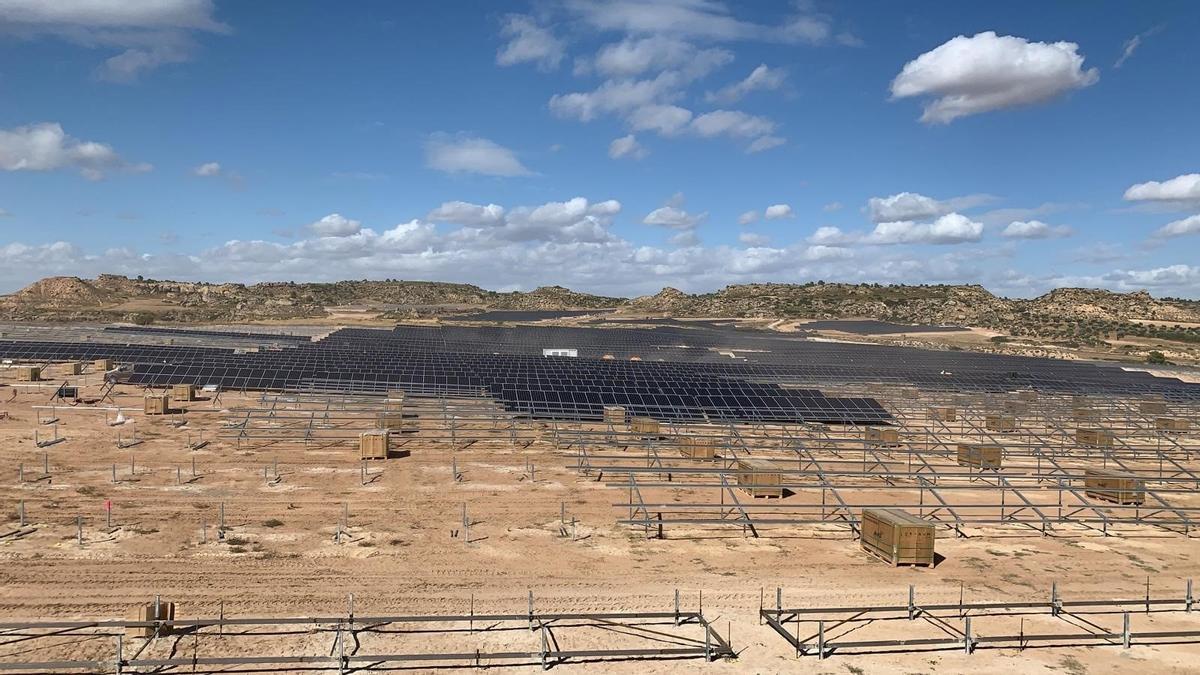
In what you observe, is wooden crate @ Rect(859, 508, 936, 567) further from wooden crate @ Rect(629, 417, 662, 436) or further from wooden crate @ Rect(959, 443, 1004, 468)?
wooden crate @ Rect(629, 417, 662, 436)

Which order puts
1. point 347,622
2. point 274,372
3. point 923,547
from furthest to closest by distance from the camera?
1. point 274,372
2. point 923,547
3. point 347,622

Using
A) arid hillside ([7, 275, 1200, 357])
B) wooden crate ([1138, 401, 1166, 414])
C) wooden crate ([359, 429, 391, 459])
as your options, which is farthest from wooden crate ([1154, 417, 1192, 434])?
arid hillside ([7, 275, 1200, 357])

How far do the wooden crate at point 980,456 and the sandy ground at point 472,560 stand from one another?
1030cm

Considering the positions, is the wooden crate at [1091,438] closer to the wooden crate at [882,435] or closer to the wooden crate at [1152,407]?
the wooden crate at [882,435]

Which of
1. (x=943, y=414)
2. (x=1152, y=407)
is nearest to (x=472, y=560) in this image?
(x=943, y=414)

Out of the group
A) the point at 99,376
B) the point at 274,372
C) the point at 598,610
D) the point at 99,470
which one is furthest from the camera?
the point at 99,376

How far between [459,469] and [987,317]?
170 metres

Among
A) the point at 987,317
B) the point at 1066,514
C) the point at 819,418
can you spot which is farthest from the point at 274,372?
the point at 987,317

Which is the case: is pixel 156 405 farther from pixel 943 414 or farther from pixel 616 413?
pixel 943 414

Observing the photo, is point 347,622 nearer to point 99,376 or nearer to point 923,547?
point 923,547

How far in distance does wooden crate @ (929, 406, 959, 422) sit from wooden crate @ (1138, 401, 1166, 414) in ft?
50.6

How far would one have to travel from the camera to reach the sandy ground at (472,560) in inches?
720

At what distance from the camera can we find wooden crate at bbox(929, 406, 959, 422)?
172ft

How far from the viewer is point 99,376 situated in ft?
210
